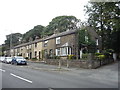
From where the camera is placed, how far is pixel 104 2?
1847 cm

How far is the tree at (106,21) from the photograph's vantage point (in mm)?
18781

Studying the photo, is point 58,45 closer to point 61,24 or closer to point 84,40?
point 84,40

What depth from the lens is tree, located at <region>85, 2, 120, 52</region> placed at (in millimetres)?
18781

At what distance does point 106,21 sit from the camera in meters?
21.5

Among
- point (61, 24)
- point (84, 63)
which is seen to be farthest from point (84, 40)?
point (61, 24)

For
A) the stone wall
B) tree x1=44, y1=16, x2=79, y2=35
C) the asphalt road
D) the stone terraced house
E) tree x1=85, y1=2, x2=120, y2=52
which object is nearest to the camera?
the asphalt road

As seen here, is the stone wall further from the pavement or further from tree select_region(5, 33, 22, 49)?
tree select_region(5, 33, 22, 49)

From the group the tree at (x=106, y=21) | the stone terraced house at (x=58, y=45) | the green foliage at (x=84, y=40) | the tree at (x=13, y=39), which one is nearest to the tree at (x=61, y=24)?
the stone terraced house at (x=58, y=45)

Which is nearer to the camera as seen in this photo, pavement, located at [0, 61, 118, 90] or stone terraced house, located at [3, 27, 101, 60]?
pavement, located at [0, 61, 118, 90]

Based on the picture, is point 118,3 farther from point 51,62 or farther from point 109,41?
point 109,41

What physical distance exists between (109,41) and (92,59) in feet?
66.3

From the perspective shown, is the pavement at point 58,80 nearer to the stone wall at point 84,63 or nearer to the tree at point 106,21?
the stone wall at point 84,63

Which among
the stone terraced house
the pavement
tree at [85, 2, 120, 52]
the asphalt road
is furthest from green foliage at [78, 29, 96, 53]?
the asphalt road

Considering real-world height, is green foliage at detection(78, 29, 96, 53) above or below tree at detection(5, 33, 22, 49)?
below
